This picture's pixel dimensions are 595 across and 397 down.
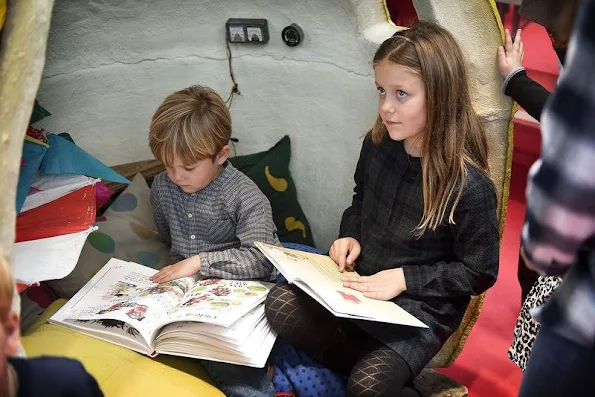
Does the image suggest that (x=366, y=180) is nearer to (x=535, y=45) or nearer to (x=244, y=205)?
(x=244, y=205)

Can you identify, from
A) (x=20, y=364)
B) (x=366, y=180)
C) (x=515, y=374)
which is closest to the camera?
(x=20, y=364)

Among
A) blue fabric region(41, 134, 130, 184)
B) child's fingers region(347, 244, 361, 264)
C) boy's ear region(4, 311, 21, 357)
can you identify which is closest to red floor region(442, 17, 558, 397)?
child's fingers region(347, 244, 361, 264)

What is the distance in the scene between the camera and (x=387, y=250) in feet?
5.40

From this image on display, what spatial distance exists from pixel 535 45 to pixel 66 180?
2.58 m

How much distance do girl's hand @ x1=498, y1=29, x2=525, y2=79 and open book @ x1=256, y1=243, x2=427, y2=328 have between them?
0.60 m

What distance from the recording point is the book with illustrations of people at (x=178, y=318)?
1.49m

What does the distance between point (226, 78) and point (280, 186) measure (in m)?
0.40

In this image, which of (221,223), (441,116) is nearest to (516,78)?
(441,116)

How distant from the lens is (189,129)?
1.74 metres

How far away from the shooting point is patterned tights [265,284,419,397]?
1.50 meters

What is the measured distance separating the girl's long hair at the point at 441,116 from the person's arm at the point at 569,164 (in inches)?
24.4

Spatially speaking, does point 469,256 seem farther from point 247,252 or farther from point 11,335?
point 11,335

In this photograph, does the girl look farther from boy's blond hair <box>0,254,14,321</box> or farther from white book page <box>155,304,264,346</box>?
boy's blond hair <box>0,254,14,321</box>

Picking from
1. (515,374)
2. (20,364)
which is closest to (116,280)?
(20,364)
